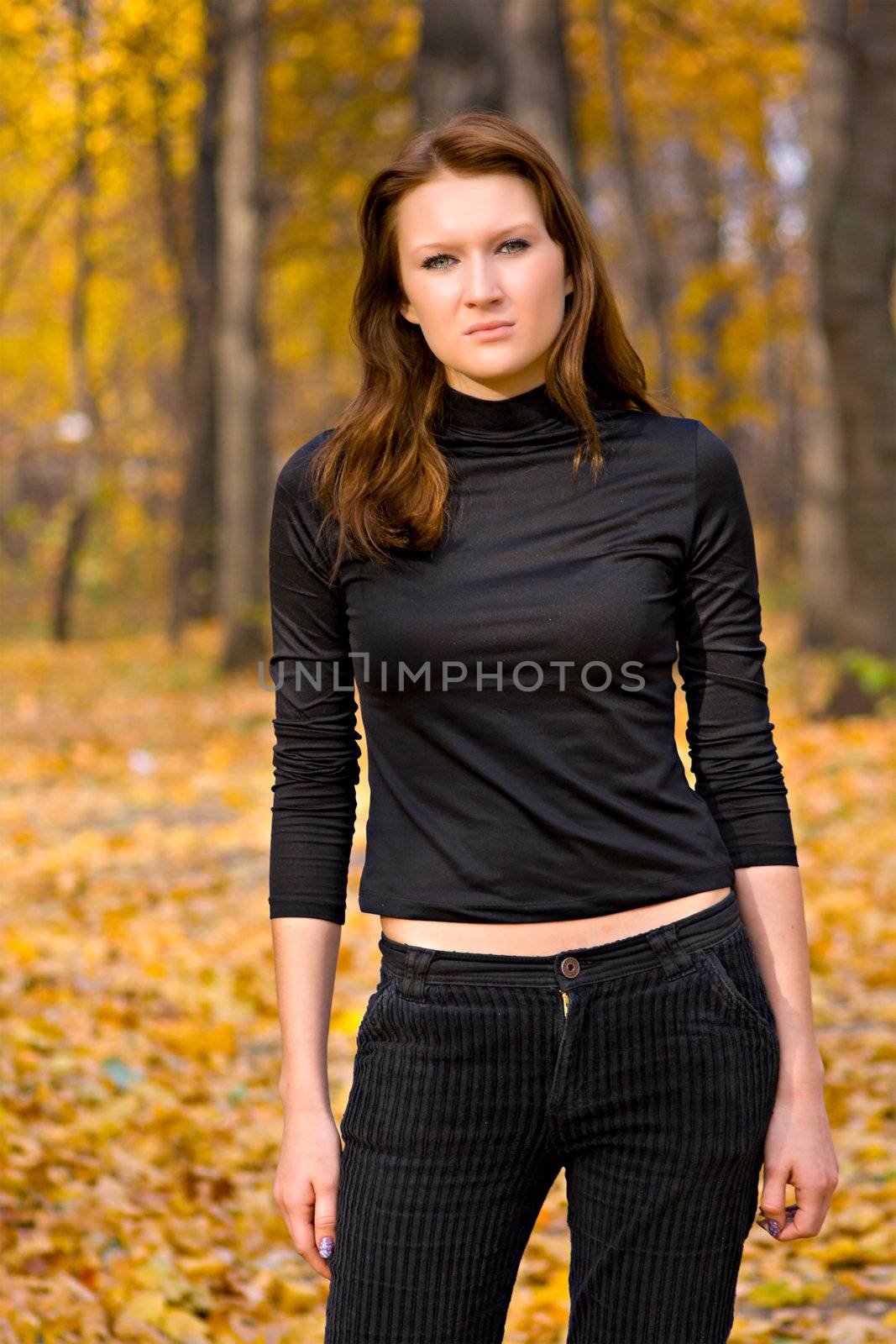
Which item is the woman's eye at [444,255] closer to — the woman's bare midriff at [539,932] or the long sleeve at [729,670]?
the long sleeve at [729,670]

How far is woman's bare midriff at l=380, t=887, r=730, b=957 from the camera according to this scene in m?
1.99

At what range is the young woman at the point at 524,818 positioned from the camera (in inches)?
77.5

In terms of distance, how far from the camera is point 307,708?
2203 mm

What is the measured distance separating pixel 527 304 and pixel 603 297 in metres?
0.14

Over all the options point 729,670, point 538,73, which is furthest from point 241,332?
point 729,670

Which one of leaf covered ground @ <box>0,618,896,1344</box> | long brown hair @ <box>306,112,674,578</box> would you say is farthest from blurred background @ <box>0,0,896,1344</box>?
long brown hair @ <box>306,112,674,578</box>

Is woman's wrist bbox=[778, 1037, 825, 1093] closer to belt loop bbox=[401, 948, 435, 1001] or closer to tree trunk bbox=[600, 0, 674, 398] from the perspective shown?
belt loop bbox=[401, 948, 435, 1001]

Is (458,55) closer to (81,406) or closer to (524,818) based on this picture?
(524,818)

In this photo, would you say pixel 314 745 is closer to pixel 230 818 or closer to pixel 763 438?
pixel 230 818

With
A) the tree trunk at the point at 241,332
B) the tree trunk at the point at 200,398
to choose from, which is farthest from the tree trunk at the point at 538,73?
the tree trunk at the point at 200,398

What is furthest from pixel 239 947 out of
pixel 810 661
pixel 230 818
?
pixel 810 661

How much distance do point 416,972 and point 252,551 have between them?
14.6 meters

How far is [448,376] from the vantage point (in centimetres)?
227

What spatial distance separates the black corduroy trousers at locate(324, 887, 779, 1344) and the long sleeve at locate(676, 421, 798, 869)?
22 centimetres
